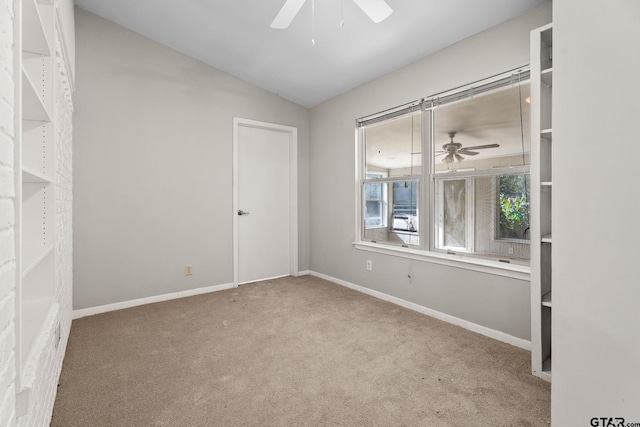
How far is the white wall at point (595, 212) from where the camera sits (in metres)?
0.98

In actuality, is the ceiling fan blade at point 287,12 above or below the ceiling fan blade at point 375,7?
above

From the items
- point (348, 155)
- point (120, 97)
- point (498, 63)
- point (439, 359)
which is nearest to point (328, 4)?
point (498, 63)

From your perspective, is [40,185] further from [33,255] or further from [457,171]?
[457,171]

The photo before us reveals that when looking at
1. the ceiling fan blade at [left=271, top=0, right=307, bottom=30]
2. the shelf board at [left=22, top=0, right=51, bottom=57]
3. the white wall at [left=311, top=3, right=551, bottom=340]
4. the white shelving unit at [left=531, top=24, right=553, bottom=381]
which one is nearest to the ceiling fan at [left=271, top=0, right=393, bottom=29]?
the ceiling fan blade at [left=271, top=0, right=307, bottom=30]

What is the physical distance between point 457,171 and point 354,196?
1.28m

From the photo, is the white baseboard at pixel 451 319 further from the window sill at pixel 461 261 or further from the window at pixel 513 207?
the window at pixel 513 207

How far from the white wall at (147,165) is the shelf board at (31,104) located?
1.65 m

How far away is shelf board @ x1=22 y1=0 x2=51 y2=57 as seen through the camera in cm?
111

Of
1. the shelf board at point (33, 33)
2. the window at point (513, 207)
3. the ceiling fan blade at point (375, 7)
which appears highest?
the ceiling fan blade at point (375, 7)

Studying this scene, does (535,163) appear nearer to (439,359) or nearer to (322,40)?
(439,359)

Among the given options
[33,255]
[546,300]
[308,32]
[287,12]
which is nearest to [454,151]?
[546,300]

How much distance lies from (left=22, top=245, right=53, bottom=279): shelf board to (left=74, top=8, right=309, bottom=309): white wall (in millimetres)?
1593

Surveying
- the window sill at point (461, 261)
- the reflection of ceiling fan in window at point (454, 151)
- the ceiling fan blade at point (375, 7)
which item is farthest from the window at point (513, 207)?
the ceiling fan blade at point (375, 7)

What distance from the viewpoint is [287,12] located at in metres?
1.94
